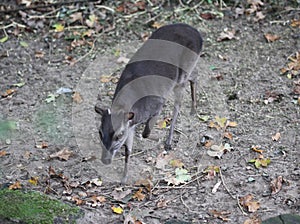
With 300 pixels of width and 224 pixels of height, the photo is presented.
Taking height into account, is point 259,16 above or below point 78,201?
above

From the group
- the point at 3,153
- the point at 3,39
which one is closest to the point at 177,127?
the point at 3,153

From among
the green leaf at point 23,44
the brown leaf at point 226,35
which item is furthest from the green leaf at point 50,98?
the brown leaf at point 226,35

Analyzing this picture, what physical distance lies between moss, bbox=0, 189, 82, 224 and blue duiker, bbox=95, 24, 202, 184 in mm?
536

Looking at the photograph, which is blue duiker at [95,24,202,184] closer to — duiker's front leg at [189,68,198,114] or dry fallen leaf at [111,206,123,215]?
duiker's front leg at [189,68,198,114]

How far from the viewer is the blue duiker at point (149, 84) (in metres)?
4.80

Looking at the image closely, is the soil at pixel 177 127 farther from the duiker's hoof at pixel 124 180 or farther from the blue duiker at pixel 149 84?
the blue duiker at pixel 149 84

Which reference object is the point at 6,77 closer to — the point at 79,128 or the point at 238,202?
the point at 79,128

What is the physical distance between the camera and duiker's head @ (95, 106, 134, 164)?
15.4 feet

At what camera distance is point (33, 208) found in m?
4.57

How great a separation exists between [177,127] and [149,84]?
794 millimetres

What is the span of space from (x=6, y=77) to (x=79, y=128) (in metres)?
1.49

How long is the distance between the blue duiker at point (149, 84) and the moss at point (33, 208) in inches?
21.1

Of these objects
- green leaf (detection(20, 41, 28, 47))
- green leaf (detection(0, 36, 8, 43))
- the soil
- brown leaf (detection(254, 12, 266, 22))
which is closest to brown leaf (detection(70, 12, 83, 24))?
the soil

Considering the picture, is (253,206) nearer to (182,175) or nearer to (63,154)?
(182,175)
